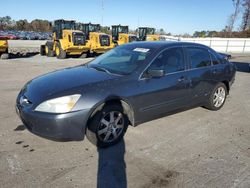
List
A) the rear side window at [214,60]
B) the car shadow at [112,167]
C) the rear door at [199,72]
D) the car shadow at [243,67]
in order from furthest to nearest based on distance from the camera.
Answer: the car shadow at [243,67], the rear side window at [214,60], the rear door at [199,72], the car shadow at [112,167]

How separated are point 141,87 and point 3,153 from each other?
2.23 metres

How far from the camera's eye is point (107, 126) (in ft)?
12.7

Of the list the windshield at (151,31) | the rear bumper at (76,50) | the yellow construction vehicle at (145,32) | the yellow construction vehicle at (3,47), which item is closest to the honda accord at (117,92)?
the yellow construction vehicle at (3,47)

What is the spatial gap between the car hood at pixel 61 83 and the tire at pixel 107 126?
1.55ft

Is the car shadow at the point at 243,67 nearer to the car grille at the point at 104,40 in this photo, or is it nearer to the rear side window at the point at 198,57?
the rear side window at the point at 198,57

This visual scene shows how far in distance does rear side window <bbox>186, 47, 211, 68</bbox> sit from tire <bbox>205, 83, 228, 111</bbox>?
0.68 meters

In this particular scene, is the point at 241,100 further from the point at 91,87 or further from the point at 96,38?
the point at 96,38

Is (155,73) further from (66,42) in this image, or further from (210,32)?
(210,32)

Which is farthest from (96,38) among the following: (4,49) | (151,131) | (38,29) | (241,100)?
(38,29)

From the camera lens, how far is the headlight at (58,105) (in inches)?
135

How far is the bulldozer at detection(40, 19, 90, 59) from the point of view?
691 inches

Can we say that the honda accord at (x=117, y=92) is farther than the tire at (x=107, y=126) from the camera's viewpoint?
No

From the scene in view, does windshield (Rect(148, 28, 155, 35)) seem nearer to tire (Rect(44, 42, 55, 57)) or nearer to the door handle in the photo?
tire (Rect(44, 42, 55, 57))

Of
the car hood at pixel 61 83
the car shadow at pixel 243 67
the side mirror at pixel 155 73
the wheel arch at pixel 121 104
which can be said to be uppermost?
the side mirror at pixel 155 73
